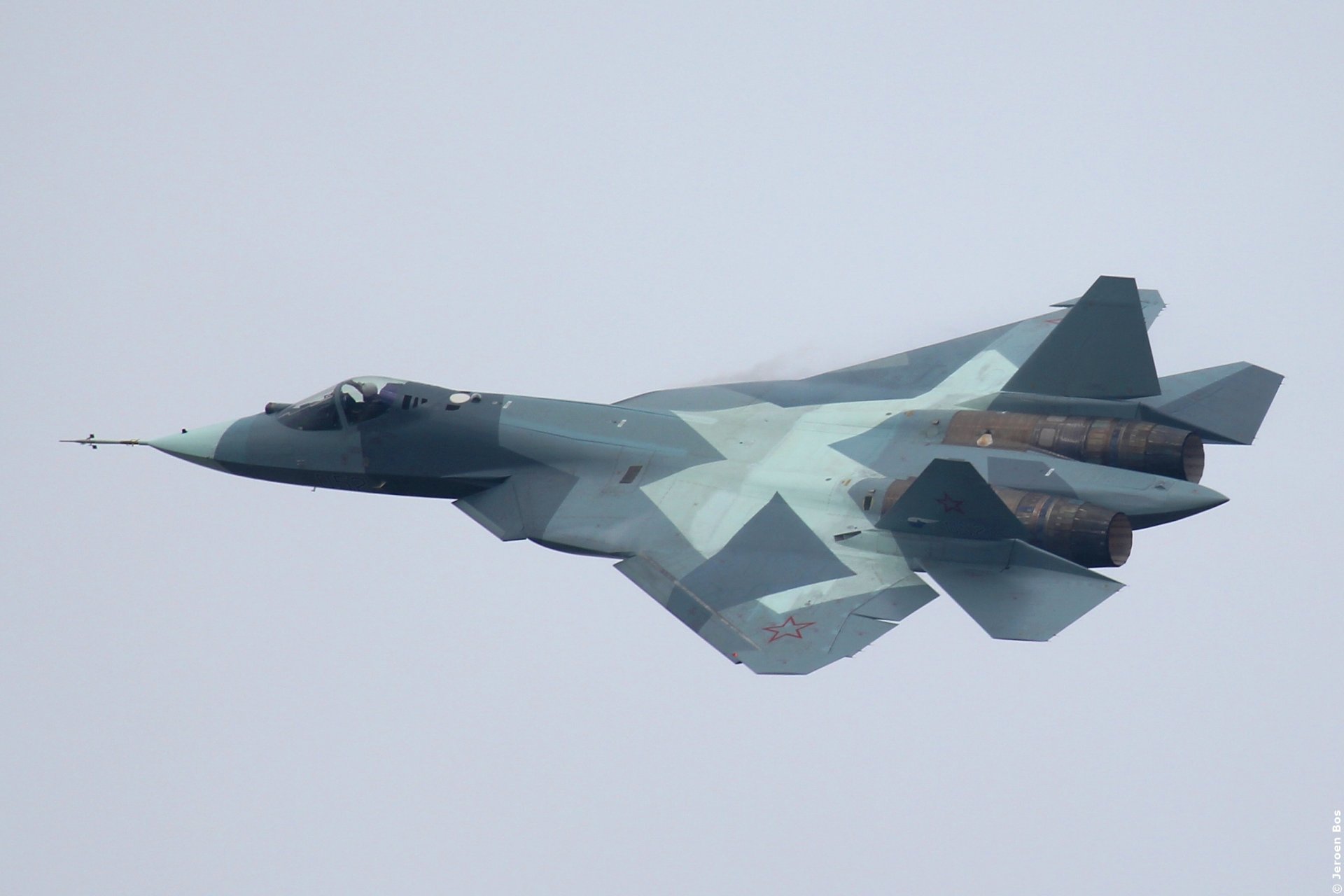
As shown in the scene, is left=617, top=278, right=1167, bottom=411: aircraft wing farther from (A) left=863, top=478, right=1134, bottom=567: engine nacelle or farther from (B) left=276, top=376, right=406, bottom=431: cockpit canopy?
(A) left=863, top=478, right=1134, bottom=567: engine nacelle

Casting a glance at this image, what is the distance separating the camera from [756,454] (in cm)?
2652

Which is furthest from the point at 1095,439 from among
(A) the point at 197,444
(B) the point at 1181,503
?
(A) the point at 197,444

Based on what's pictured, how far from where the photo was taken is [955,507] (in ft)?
77.2

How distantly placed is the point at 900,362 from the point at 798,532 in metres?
4.36

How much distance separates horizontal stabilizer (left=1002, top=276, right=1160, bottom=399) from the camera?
25.2 metres

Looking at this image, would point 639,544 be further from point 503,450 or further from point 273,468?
point 273,468

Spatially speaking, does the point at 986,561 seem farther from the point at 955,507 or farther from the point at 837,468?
the point at 837,468

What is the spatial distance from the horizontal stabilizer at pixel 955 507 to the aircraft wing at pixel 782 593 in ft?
2.02

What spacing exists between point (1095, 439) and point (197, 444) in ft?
39.3

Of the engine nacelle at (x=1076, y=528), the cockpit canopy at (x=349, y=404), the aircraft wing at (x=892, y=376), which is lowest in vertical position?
the engine nacelle at (x=1076, y=528)

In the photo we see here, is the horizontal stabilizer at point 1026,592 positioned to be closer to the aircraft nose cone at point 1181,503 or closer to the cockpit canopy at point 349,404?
the aircraft nose cone at point 1181,503

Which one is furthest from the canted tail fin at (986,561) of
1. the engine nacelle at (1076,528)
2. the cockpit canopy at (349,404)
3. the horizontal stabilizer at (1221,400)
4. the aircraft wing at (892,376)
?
the cockpit canopy at (349,404)

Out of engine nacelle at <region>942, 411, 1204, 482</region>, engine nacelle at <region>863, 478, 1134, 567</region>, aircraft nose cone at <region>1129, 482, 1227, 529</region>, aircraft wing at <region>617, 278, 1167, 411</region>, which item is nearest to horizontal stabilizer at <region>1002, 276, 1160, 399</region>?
engine nacelle at <region>942, 411, 1204, 482</region>

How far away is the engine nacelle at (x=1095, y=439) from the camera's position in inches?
971
